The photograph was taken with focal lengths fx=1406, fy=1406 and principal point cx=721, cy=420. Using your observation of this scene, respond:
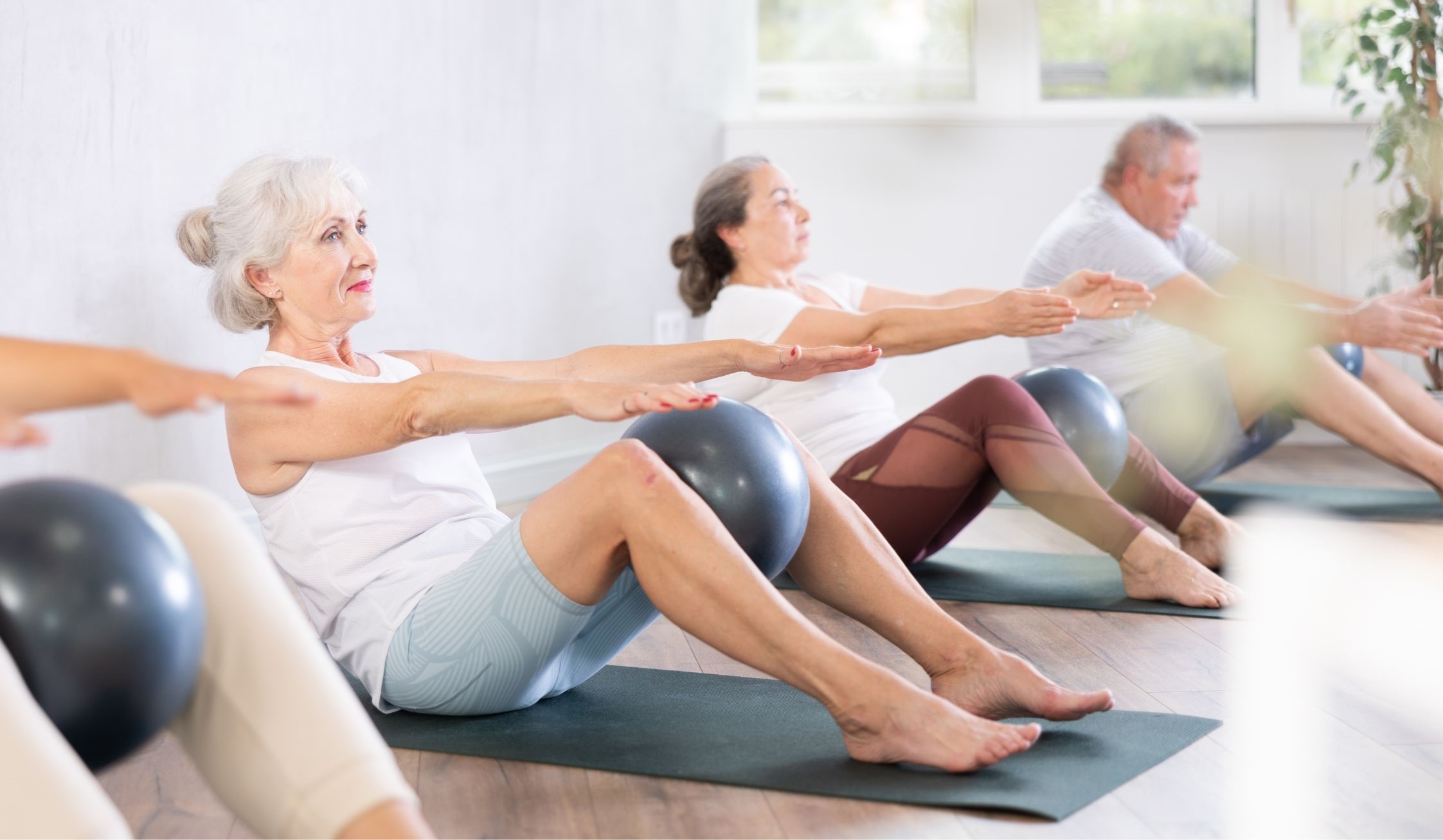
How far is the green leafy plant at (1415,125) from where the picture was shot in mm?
4293

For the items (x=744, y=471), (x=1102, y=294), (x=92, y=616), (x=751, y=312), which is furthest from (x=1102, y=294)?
(x=92, y=616)

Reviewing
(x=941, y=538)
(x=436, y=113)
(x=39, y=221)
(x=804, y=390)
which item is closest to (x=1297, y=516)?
(x=941, y=538)

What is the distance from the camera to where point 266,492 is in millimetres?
1901

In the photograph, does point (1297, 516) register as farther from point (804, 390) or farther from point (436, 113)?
point (436, 113)

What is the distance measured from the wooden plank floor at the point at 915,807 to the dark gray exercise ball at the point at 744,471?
0.34 metres

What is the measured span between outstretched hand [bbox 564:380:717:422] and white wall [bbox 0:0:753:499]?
116 cm

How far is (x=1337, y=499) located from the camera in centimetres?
398

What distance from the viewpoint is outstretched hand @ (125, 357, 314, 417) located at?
3.82 ft

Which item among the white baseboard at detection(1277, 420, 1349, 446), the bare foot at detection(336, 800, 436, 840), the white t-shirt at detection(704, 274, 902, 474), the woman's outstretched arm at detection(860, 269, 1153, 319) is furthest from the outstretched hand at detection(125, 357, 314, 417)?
the white baseboard at detection(1277, 420, 1349, 446)

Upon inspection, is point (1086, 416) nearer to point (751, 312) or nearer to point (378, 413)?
point (751, 312)

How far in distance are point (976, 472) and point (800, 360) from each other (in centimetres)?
78

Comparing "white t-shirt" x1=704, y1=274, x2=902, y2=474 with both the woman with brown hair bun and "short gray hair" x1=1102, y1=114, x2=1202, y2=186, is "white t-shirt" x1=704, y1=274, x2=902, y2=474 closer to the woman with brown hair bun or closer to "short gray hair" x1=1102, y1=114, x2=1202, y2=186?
the woman with brown hair bun

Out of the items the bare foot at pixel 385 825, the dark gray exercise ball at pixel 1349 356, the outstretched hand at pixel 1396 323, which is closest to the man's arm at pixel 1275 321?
the outstretched hand at pixel 1396 323

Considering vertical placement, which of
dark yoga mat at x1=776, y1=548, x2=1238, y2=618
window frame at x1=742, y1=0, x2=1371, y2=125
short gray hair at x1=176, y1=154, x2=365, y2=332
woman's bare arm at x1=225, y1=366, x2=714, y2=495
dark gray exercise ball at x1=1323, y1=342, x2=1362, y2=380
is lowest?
dark yoga mat at x1=776, y1=548, x2=1238, y2=618
